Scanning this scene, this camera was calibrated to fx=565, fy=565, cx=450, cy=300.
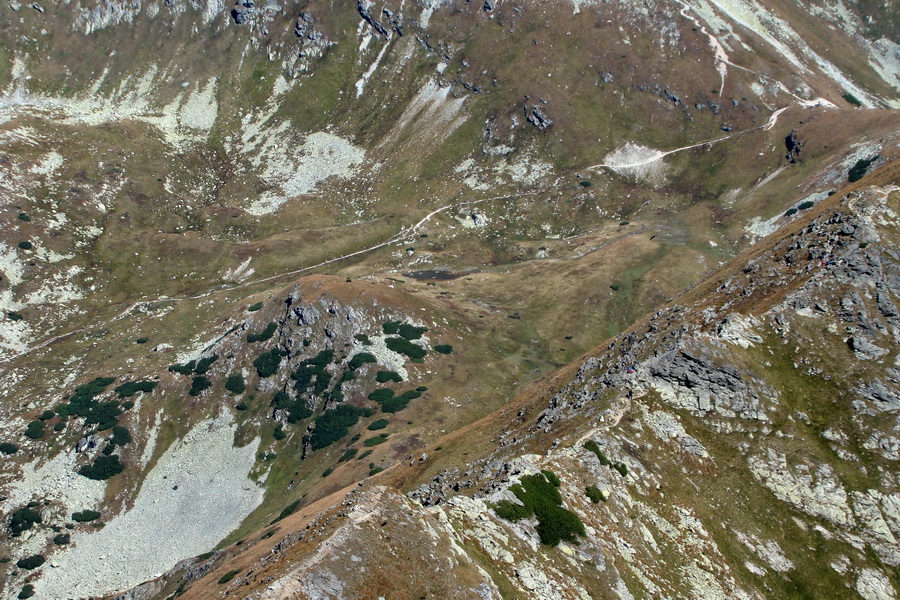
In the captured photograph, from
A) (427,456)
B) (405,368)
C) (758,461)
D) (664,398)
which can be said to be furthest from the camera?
(405,368)

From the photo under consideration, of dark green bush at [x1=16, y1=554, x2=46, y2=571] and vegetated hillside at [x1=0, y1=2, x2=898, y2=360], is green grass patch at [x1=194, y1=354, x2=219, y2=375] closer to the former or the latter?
dark green bush at [x1=16, y1=554, x2=46, y2=571]

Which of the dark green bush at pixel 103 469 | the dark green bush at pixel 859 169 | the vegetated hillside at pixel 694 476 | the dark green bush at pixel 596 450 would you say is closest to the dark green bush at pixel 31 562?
the dark green bush at pixel 103 469

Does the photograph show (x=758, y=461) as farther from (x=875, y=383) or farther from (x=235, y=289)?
(x=235, y=289)

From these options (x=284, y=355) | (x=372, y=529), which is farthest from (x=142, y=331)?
(x=372, y=529)

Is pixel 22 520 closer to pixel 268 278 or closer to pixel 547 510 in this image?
pixel 268 278

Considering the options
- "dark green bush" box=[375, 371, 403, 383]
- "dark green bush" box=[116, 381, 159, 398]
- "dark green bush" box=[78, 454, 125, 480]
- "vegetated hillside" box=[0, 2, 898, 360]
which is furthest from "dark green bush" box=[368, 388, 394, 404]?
"vegetated hillside" box=[0, 2, 898, 360]

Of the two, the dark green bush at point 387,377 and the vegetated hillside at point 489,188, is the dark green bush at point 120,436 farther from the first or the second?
the vegetated hillside at point 489,188
